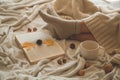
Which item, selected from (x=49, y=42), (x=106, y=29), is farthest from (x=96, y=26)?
(x=49, y=42)

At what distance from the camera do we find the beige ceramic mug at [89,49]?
1113 mm

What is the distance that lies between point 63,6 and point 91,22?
29 centimetres

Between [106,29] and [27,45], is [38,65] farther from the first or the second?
[106,29]

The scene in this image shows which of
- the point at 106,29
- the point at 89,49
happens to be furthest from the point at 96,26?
the point at 89,49

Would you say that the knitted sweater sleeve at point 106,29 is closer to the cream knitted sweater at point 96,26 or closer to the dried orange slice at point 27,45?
the cream knitted sweater at point 96,26

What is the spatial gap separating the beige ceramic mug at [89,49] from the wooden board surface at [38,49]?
0.36ft

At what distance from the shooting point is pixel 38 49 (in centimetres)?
119

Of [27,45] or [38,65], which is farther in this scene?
[27,45]

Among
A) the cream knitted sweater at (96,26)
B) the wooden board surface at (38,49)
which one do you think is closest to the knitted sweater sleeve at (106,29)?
the cream knitted sweater at (96,26)

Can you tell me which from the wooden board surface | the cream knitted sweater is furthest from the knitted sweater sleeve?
the wooden board surface

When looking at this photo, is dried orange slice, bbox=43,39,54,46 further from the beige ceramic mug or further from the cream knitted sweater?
the beige ceramic mug

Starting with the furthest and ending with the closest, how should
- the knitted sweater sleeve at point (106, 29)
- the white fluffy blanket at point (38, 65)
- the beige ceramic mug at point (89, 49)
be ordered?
the knitted sweater sleeve at point (106, 29), the beige ceramic mug at point (89, 49), the white fluffy blanket at point (38, 65)

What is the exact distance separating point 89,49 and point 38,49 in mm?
264

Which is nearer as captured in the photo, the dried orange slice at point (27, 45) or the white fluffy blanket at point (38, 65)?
the white fluffy blanket at point (38, 65)
